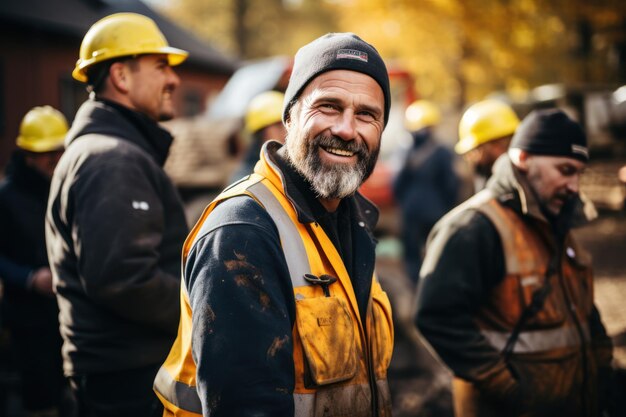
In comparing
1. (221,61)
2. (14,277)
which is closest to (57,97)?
(221,61)

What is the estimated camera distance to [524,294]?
272 centimetres

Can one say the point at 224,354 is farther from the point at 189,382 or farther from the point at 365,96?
the point at 365,96

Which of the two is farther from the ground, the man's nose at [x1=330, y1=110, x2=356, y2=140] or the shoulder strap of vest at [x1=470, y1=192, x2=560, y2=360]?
the man's nose at [x1=330, y1=110, x2=356, y2=140]

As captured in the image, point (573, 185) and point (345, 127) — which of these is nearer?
point (345, 127)

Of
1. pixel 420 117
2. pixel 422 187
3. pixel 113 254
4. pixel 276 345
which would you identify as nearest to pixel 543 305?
pixel 276 345

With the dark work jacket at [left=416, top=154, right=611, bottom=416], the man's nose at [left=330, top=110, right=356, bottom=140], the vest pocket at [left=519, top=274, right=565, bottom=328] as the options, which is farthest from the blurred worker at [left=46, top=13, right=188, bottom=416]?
the vest pocket at [left=519, top=274, right=565, bottom=328]

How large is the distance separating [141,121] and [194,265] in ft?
4.72

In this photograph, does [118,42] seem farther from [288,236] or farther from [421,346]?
[421,346]

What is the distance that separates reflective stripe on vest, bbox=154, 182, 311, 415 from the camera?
5.58 feet

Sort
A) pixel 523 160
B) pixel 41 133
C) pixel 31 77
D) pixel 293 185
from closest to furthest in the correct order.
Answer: pixel 293 185 < pixel 523 160 < pixel 41 133 < pixel 31 77

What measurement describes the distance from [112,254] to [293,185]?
942 millimetres

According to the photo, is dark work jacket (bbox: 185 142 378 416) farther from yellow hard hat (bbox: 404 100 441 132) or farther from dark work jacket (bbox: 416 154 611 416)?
yellow hard hat (bbox: 404 100 441 132)

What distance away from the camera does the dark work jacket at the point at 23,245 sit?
4.07 meters

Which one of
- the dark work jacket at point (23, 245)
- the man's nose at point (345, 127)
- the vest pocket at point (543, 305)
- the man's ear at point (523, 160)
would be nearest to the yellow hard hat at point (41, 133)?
the dark work jacket at point (23, 245)
